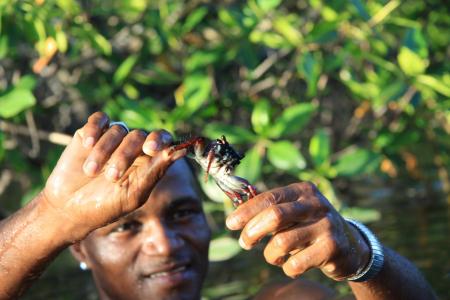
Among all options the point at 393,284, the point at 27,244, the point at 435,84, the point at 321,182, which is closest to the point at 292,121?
the point at 321,182

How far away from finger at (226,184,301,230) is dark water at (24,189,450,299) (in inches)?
89.6

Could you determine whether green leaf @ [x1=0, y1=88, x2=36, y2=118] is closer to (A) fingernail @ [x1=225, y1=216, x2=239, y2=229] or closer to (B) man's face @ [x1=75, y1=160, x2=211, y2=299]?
(B) man's face @ [x1=75, y1=160, x2=211, y2=299]

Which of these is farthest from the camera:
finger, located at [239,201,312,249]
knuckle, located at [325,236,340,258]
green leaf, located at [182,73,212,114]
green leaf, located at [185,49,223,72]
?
green leaf, located at [185,49,223,72]

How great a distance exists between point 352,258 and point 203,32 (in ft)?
10.0

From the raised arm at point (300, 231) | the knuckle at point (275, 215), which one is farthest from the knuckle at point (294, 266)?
the knuckle at point (275, 215)

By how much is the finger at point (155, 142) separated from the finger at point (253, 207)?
11.9 inches

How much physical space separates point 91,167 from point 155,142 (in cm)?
18

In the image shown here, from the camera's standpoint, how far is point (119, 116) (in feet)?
14.6

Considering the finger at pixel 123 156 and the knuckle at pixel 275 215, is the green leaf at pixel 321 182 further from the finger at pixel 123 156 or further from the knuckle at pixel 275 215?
the knuckle at pixel 275 215

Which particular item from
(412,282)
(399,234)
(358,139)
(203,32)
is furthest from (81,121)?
(412,282)

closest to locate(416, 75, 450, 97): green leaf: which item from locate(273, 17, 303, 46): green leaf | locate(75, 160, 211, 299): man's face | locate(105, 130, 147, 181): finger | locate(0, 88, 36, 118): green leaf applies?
locate(273, 17, 303, 46): green leaf

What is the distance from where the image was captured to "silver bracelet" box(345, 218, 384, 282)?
100 inches

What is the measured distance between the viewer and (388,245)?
555 centimetres

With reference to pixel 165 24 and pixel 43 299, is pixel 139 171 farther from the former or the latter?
pixel 43 299
